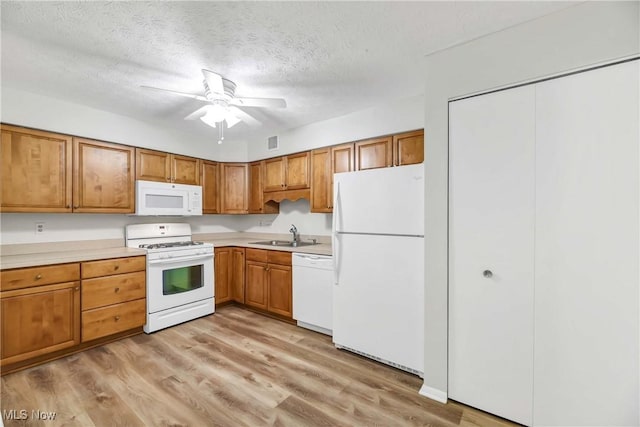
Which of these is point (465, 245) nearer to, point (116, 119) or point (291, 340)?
point (291, 340)

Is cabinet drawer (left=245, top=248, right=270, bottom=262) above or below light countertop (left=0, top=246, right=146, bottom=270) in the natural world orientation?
below

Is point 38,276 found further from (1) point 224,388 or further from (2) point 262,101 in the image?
(2) point 262,101

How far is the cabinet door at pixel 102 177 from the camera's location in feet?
9.51

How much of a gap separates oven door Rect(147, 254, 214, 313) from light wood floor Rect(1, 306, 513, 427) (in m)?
0.46

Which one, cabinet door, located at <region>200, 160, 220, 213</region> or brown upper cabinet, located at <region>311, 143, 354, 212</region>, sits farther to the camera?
cabinet door, located at <region>200, 160, 220, 213</region>

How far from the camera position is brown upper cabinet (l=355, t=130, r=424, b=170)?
2766mm

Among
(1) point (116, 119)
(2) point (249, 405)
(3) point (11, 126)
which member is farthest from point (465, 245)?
(3) point (11, 126)

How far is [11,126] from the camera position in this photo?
2523mm

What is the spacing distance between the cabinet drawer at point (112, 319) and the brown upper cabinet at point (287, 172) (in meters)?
2.12

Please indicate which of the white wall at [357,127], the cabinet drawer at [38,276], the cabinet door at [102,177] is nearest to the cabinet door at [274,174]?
the white wall at [357,127]

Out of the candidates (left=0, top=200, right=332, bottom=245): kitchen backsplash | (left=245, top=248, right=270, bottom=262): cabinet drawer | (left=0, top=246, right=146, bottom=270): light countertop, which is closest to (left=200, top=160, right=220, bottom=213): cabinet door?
(left=0, top=200, right=332, bottom=245): kitchen backsplash

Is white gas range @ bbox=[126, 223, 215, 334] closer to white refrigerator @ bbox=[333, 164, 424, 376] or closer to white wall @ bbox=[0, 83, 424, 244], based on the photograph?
white wall @ bbox=[0, 83, 424, 244]

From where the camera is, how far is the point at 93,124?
300cm

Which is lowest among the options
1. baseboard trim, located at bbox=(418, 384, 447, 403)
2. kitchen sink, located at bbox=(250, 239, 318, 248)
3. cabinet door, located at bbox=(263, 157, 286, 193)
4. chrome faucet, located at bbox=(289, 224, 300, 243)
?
baseboard trim, located at bbox=(418, 384, 447, 403)
